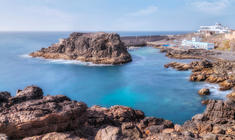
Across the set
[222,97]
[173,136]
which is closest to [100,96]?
[222,97]

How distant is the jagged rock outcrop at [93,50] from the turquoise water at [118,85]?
4782mm

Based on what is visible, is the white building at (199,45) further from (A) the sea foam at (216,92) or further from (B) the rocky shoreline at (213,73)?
(A) the sea foam at (216,92)

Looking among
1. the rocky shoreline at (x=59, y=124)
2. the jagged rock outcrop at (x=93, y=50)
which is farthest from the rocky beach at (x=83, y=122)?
the jagged rock outcrop at (x=93, y=50)

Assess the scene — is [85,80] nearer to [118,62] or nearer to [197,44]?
[118,62]

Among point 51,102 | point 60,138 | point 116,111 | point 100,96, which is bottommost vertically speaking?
point 100,96

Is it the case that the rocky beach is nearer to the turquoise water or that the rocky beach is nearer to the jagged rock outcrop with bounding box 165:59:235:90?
the turquoise water

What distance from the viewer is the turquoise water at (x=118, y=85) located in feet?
80.9

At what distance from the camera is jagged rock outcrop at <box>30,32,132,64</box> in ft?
179

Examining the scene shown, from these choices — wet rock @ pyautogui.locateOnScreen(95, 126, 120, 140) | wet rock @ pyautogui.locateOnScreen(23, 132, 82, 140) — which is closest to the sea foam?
wet rock @ pyautogui.locateOnScreen(95, 126, 120, 140)

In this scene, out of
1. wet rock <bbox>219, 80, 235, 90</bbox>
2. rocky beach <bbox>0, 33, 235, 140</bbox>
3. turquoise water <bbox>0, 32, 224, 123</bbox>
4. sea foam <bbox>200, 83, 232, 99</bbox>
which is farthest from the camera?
wet rock <bbox>219, 80, 235, 90</bbox>

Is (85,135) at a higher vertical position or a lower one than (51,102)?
lower

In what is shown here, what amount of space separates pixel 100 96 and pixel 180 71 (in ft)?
71.1

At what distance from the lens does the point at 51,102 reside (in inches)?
378

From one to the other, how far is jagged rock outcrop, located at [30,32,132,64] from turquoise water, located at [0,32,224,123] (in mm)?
4782
